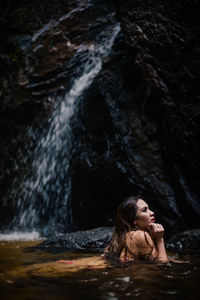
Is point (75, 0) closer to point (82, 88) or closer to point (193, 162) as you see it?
point (82, 88)

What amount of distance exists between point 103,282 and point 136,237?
1.02 m

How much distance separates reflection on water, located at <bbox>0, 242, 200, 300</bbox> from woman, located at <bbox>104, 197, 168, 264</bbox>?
225mm

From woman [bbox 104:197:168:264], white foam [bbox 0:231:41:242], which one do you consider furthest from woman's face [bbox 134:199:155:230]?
white foam [bbox 0:231:41:242]

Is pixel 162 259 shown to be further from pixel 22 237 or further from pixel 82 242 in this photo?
pixel 22 237

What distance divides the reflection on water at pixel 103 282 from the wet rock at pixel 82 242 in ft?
5.28

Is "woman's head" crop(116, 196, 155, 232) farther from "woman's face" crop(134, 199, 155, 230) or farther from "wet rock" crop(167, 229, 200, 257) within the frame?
"wet rock" crop(167, 229, 200, 257)

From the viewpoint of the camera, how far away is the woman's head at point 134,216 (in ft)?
12.1

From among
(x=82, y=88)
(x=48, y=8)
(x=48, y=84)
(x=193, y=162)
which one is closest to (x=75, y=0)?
(x=48, y=8)

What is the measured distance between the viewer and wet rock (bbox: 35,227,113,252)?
5.15 meters

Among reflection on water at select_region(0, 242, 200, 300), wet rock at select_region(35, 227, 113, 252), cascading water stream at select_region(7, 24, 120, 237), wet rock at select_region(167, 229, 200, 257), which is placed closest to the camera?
reflection on water at select_region(0, 242, 200, 300)

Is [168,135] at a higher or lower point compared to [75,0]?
lower

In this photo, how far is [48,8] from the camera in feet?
39.1

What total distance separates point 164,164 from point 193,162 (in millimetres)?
788

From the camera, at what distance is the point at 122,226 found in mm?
3807
